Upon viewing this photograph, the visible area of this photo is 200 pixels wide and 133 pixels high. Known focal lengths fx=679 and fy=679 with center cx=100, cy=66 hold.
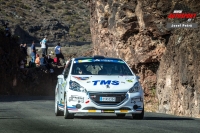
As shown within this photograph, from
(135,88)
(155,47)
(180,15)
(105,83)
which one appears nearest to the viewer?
(105,83)

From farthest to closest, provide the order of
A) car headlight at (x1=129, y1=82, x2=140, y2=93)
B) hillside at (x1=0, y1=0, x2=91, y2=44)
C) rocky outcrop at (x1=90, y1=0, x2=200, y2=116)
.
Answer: hillside at (x1=0, y1=0, x2=91, y2=44), rocky outcrop at (x1=90, y1=0, x2=200, y2=116), car headlight at (x1=129, y1=82, x2=140, y2=93)

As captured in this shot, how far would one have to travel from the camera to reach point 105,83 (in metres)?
16.5

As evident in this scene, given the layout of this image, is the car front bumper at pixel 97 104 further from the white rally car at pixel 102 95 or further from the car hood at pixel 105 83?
the car hood at pixel 105 83

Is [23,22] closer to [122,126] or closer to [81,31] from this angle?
[81,31]

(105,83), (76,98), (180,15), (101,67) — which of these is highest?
(180,15)

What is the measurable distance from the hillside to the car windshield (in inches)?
2012

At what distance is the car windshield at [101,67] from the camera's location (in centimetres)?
1745

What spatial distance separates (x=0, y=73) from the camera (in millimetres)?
49500

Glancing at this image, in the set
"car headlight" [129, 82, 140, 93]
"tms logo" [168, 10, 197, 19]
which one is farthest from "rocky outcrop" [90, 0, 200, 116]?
"car headlight" [129, 82, 140, 93]

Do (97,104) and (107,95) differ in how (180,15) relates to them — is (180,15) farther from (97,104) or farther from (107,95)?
(97,104)

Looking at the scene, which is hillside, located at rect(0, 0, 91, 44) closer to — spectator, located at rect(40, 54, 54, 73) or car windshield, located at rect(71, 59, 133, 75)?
spectator, located at rect(40, 54, 54, 73)

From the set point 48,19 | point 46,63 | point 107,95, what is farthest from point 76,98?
point 48,19

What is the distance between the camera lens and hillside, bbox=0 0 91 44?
72.8 meters

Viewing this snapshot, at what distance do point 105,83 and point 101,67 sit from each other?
1312mm
